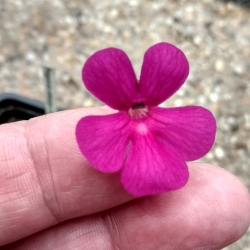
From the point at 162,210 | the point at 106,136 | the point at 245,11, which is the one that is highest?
the point at 245,11

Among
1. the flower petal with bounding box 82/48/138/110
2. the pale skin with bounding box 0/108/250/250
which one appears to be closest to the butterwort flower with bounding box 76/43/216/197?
the flower petal with bounding box 82/48/138/110

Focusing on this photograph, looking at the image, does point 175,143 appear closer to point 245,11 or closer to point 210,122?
point 210,122

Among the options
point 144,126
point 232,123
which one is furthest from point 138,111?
point 232,123

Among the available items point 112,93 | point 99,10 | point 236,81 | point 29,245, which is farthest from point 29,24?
point 112,93

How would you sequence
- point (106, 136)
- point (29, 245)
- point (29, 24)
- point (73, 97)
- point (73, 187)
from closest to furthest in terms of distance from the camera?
point (106, 136) → point (73, 187) → point (29, 245) → point (73, 97) → point (29, 24)

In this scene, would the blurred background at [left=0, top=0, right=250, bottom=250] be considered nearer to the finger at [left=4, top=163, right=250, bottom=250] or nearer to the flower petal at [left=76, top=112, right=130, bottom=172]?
the finger at [left=4, top=163, right=250, bottom=250]

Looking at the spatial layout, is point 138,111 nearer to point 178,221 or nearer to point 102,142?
point 102,142

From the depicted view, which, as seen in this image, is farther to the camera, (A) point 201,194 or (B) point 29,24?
(B) point 29,24
